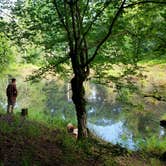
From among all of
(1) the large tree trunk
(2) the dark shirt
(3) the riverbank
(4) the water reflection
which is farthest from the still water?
(3) the riverbank

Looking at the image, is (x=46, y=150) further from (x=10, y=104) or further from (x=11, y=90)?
(x=10, y=104)

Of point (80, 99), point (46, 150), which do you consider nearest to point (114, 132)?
point (80, 99)

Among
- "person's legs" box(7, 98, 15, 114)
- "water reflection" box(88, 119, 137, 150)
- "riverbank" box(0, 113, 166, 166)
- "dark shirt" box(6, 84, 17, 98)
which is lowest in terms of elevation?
"water reflection" box(88, 119, 137, 150)

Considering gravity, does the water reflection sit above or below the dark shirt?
below

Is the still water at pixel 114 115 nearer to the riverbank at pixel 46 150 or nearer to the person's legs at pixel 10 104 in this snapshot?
the person's legs at pixel 10 104

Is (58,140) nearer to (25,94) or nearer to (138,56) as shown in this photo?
(138,56)

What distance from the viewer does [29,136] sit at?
10.9 metres

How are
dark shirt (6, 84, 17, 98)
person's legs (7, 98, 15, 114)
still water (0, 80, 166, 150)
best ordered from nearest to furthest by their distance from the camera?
dark shirt (6, 84, 17, 98) → person's legs (7, 98, 15, 114) → still water (0, 80, 166, 150)

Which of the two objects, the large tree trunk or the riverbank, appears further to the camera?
the large tree trunk

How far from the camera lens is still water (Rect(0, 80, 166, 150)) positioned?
20216mm

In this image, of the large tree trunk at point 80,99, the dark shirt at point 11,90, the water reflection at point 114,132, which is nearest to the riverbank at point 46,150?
the large tree trunk at point 80,99

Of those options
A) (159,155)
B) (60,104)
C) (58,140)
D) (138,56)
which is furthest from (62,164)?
(60,104)

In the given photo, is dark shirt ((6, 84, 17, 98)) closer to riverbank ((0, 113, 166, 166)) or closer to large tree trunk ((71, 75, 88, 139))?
riverbank ((0, 113, 166, 166))

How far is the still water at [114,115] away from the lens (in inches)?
796
